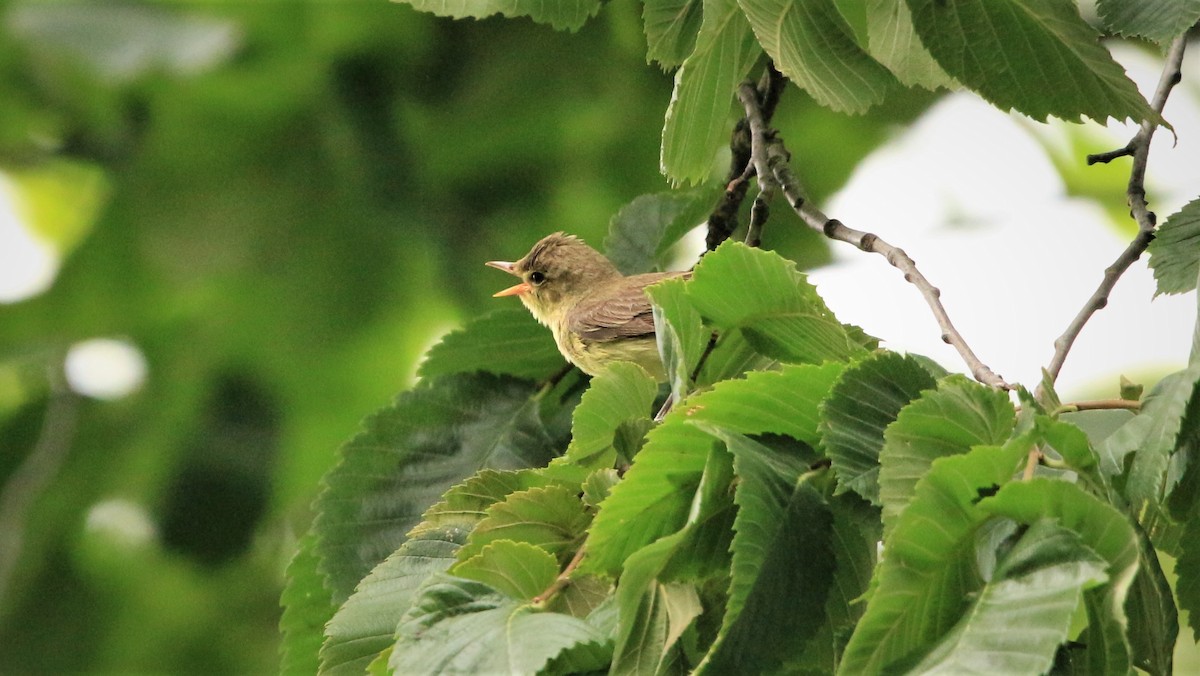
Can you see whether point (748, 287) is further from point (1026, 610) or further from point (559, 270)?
point (559, 270)

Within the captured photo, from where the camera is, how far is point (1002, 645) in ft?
2.10

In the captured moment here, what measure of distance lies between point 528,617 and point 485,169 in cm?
250

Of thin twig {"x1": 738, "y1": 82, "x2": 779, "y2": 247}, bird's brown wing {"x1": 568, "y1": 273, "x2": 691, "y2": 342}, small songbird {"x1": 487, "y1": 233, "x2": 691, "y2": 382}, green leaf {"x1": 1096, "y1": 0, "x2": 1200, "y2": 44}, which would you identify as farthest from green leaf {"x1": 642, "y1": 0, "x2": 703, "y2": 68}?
bird's brown wing {"x1": 568, "y1": 273, "x2": 691, "y2": 342}

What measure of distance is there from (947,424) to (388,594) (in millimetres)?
527

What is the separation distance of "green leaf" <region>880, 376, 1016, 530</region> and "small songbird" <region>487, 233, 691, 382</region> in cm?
145

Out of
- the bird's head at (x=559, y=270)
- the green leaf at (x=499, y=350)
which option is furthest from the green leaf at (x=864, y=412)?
the bird's head at (x=559, y=270)

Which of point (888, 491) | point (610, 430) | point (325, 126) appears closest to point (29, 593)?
point (325, 126)

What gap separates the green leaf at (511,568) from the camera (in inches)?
35.2

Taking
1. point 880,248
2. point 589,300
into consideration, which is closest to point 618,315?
point 589,300

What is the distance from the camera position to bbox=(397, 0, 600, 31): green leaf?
1315 mm

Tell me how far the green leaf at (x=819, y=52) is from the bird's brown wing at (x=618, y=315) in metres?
1.14

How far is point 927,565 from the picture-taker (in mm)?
697

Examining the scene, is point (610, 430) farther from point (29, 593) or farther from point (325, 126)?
point (29, 593)

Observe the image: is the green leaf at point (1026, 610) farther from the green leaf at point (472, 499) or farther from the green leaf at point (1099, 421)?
the green leaf at point (472, 499)
